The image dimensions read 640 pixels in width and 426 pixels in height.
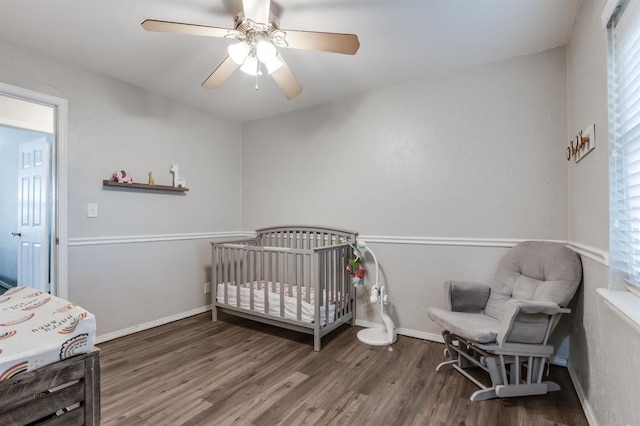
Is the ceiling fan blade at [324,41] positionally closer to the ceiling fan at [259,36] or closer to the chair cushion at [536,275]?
the ceiling fan at [259,36]

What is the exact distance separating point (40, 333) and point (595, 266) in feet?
7.57

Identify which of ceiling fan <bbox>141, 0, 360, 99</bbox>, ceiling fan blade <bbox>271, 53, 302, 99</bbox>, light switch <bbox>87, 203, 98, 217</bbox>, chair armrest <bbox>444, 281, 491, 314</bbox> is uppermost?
ceiling fan <bbox>141, 0, 360, 99</bbox>

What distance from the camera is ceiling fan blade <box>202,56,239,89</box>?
74.2 inches

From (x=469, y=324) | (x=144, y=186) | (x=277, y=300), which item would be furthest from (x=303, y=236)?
(x=469, y=324)

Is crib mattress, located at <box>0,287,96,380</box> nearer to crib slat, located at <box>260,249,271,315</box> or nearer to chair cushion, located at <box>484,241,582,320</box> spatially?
crib slat, located at <box>260,249,271,315</box>

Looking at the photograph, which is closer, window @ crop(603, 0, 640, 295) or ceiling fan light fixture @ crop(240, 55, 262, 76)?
window @ crop(603, 0, 640, 295)

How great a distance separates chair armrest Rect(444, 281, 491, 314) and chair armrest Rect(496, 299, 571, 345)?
0.45 meters

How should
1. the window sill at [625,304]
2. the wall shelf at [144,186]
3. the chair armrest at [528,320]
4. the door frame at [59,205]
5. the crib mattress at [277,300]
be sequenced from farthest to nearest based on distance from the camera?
1. the wall shelf at [144,186]
2. the crib mattress at [277,300]
3. the door frame at [59,205]
4. the chair armrest at [528,320]
5. the window sill at [625,304]

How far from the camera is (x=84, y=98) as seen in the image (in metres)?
2.49

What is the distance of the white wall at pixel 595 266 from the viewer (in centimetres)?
117

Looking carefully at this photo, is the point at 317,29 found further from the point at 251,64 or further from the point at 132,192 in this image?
the point at 132,192

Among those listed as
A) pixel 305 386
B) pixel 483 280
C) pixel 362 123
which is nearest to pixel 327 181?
pixel 362 123

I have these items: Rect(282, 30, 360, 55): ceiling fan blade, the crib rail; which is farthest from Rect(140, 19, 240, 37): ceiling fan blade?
the crib rail

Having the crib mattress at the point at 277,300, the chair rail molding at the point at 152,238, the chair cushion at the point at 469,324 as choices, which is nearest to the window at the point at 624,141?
the chair cushion at the point at 469,324
